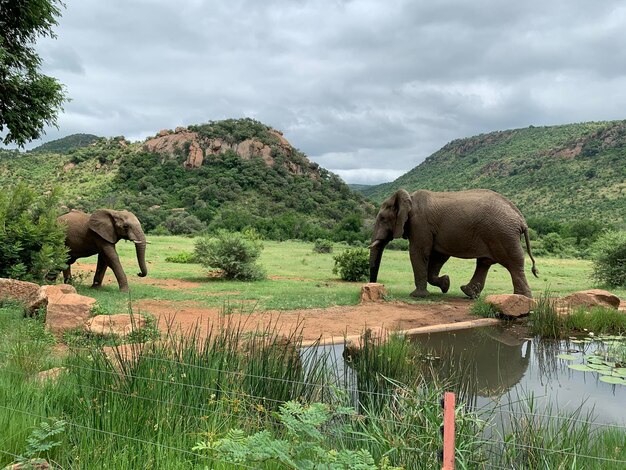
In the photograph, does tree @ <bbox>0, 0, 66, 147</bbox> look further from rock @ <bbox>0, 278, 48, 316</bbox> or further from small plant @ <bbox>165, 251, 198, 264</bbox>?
small plant @ <bbox>165, 251, 198, 264</bbox>

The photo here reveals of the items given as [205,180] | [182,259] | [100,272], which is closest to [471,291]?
[100,272]

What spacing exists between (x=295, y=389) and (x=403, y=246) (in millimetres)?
31129

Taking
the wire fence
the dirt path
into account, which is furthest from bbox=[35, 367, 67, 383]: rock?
the dirt path

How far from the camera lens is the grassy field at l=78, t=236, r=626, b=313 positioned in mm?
11625

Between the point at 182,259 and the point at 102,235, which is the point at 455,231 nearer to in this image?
the point at 102,235

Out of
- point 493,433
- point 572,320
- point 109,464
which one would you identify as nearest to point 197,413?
point 109,464

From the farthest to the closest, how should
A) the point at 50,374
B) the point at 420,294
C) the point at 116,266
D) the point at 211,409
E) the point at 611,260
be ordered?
the point at 611,260 < the point at 116,266 < the point at 420,294 < the point at 50,374 < the point at 211,409

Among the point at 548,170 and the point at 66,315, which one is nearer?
the point at 66,315

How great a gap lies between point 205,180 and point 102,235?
47.4 meters

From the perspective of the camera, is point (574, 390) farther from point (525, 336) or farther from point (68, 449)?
A: point (68, 449)

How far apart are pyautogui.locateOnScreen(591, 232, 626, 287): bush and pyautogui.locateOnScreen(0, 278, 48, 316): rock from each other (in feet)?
49.7

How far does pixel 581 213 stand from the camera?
48844 mm

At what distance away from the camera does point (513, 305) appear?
389 inches

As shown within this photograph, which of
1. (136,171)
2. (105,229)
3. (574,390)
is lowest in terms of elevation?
(574,390)
